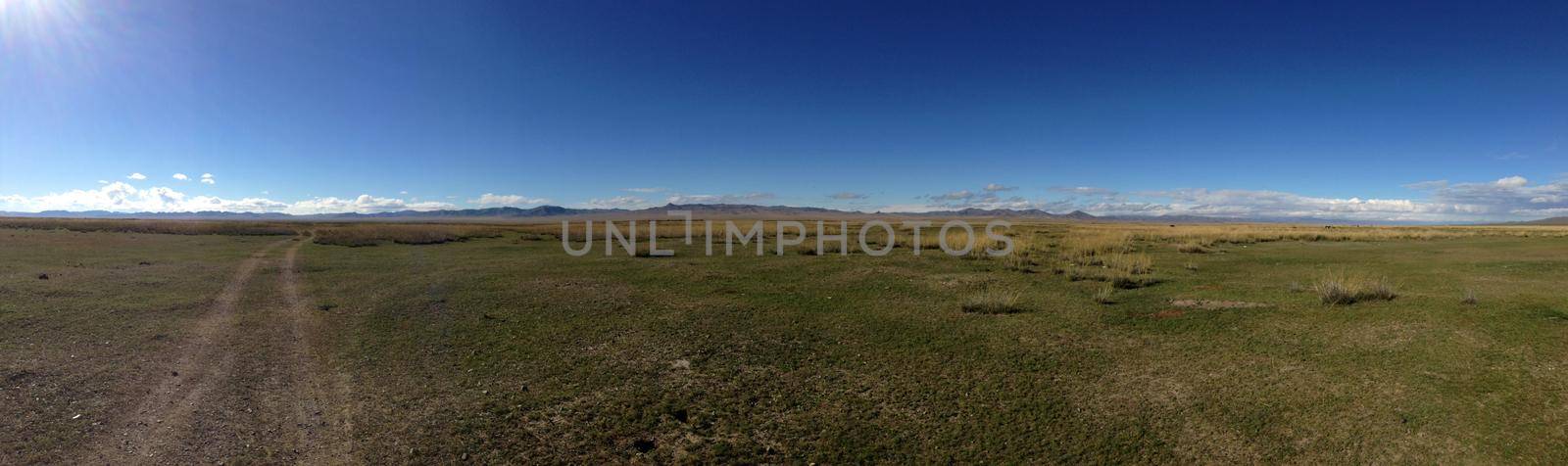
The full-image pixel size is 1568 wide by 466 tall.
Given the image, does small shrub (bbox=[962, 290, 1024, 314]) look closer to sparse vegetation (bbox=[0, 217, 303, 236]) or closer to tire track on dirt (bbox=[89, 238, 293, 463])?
tire track on dirt (bbox=[89, 238, 293, 463])

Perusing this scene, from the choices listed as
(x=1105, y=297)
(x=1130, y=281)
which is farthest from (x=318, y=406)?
(x=1130, y=281)

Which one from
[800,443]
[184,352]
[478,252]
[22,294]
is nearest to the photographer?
[800,443]

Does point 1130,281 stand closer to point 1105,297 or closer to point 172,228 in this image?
point 1105,297

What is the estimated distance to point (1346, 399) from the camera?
5.20 metres

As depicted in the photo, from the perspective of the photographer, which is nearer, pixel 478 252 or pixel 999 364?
pixel 999 364

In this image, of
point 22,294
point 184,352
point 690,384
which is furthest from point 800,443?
point 22,294

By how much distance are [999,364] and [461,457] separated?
547 cm

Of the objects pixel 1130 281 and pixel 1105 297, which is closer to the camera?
pixel 1105 297

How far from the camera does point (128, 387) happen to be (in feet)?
19.8

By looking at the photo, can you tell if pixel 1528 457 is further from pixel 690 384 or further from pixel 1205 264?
pixel 1205 264

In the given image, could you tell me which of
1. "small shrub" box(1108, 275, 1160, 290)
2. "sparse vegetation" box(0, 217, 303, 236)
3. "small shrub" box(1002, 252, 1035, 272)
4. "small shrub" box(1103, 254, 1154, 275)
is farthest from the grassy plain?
"sparse vegetation" box(0, 217, 303, 236)

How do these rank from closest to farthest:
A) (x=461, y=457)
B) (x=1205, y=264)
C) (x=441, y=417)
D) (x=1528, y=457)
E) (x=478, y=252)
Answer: (x=1528, y=457) → (x=461, y=457) → (x=441, y=417) → (x=1205, y=264) → (x=478, y=252)

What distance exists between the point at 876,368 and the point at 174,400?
711 centimetres

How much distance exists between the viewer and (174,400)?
5723 millimetres
